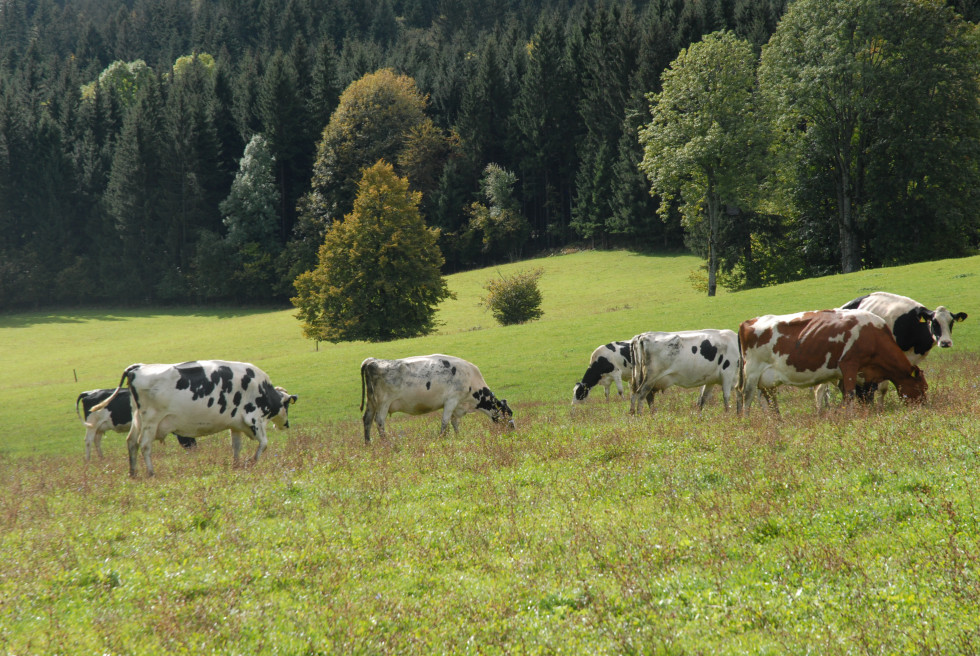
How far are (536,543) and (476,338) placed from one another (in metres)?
31.0

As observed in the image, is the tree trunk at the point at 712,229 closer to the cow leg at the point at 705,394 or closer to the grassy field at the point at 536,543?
the cow leg at the point at 705,394

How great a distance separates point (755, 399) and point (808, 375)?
170cm

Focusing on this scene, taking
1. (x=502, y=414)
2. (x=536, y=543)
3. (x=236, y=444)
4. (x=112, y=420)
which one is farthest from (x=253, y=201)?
(x=536, y=543)

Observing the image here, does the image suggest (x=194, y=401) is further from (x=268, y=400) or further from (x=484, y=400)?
(x=484, y=400)

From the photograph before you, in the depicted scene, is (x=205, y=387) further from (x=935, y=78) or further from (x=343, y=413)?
(x=935, y=78)

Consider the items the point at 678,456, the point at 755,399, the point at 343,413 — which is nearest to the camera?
the point at 678,456

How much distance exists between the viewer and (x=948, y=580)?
6.16m

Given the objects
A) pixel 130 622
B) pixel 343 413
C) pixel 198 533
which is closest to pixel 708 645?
pixel 130 622

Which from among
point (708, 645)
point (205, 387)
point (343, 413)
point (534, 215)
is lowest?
point (343, 413)

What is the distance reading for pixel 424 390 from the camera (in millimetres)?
17000

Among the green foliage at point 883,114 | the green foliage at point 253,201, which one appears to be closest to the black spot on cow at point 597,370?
the green foliage at point 883,114

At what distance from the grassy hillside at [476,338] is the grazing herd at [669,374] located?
666cm

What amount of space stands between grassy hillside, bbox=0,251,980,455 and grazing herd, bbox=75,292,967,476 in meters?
6.66

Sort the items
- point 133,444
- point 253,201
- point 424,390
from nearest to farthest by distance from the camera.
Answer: point 133,444, point 424,390, point 253,201
